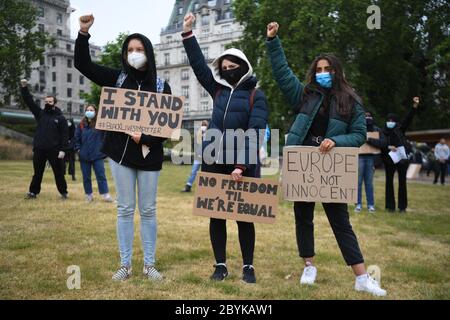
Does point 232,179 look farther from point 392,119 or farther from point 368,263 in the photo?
point 392,119

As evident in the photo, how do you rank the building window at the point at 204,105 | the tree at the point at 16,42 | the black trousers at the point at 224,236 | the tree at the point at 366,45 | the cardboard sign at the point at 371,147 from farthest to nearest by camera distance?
the building window at the point at 204,105, the tree at the point at 16,42, the tree at the point at 366,45, the cardboard sign at the point at 371,147, the black trousers at the point at 224,236

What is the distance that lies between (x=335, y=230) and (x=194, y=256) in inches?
81.4

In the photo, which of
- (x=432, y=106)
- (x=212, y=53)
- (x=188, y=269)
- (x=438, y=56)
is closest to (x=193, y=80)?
(x=212, y=53)

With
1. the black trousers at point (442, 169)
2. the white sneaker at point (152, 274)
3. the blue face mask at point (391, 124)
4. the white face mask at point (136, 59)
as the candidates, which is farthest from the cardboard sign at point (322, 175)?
the black trousers at point (442, 169)

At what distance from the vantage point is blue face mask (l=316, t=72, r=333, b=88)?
4.96m

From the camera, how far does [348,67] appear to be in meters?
34.8

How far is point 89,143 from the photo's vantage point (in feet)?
37.0

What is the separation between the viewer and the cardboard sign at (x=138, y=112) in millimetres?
5129

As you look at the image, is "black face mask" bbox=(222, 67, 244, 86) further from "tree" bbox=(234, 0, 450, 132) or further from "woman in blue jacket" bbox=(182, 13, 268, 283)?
"tree" bbox=(234, 0, 450, 132)

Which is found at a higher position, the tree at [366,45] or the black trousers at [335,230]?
the tree at [366,45]

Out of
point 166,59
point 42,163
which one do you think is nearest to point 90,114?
point 42,163

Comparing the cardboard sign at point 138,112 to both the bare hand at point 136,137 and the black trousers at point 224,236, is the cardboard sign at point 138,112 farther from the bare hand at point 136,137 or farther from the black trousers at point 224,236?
the black trousers at point 224,236

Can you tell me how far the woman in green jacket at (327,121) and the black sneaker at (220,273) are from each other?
0.82 meters
